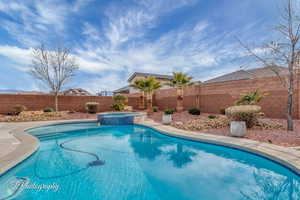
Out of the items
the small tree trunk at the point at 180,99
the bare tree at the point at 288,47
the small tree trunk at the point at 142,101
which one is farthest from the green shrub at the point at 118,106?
the bare tree at the point at 288,47

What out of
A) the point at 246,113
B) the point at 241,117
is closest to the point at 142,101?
the point at 241,117

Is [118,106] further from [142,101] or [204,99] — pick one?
[204,99]

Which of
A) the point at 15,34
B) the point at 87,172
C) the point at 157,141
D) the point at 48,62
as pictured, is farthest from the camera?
the point at 48,62

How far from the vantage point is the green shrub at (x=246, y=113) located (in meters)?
6.68

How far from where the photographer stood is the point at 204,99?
12.5 meters

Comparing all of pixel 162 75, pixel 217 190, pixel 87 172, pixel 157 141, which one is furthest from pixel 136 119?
pixel 162 75

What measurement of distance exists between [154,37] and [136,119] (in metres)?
6.89

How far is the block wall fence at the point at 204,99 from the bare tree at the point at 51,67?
5.03ft

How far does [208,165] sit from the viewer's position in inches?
168

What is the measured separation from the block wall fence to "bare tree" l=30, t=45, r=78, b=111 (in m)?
1.53

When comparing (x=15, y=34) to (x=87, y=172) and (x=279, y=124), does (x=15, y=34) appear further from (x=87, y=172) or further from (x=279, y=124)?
(x=279, y=124)

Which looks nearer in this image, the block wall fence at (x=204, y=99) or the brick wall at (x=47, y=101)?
the block wall fence at (x=204, y=99)

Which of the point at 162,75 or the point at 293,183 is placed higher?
the point at 162,75

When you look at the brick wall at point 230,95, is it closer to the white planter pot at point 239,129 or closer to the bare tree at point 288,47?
the bare tree at point 288,47
